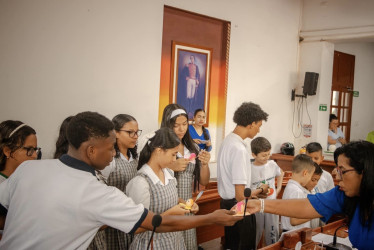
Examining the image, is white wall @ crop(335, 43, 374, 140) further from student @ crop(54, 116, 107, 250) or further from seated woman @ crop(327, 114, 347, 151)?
student @ crop(54, 116, 107, 250)

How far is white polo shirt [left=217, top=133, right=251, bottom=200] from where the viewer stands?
2.88 m

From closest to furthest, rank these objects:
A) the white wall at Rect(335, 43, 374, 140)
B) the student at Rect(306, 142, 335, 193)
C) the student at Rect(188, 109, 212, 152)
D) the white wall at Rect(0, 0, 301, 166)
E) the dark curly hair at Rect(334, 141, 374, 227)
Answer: the dark curly hair at Rect(334, 141, 374, 227) < the white wall at Rect(0, 0, 301, 166) < the student at Rect(306, 142, 335, 193) < the student at Rect(188, 109, 212, 152) < the white wall at Rect(335, 43, 374, 140)

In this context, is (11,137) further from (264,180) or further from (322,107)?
(322,107)

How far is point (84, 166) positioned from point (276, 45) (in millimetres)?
6108

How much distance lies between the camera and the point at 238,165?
289 centimetres

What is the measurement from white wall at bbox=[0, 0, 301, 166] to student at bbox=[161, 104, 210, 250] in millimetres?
1539

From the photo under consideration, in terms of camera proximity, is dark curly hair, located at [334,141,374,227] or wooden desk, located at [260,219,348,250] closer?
dark curly hair, located at [334,141,374,227]

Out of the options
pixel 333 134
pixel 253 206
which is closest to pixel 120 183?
pixel 253 206

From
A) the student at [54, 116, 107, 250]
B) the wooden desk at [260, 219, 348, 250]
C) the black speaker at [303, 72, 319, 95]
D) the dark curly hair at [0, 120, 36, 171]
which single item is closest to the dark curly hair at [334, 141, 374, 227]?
the wooden desk at [260, 219, 348, 250]

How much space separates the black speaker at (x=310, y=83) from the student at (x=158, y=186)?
5.42 m

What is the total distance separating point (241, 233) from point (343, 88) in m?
7.24

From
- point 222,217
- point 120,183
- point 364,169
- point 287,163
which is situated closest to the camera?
point 364,169

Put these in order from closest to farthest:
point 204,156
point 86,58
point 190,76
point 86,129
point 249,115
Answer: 1. point 86,129
2. point 249,115
3. point 204,156
4. point 86,58
5. point 190,76

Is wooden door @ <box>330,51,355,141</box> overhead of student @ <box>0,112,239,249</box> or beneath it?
overhead
